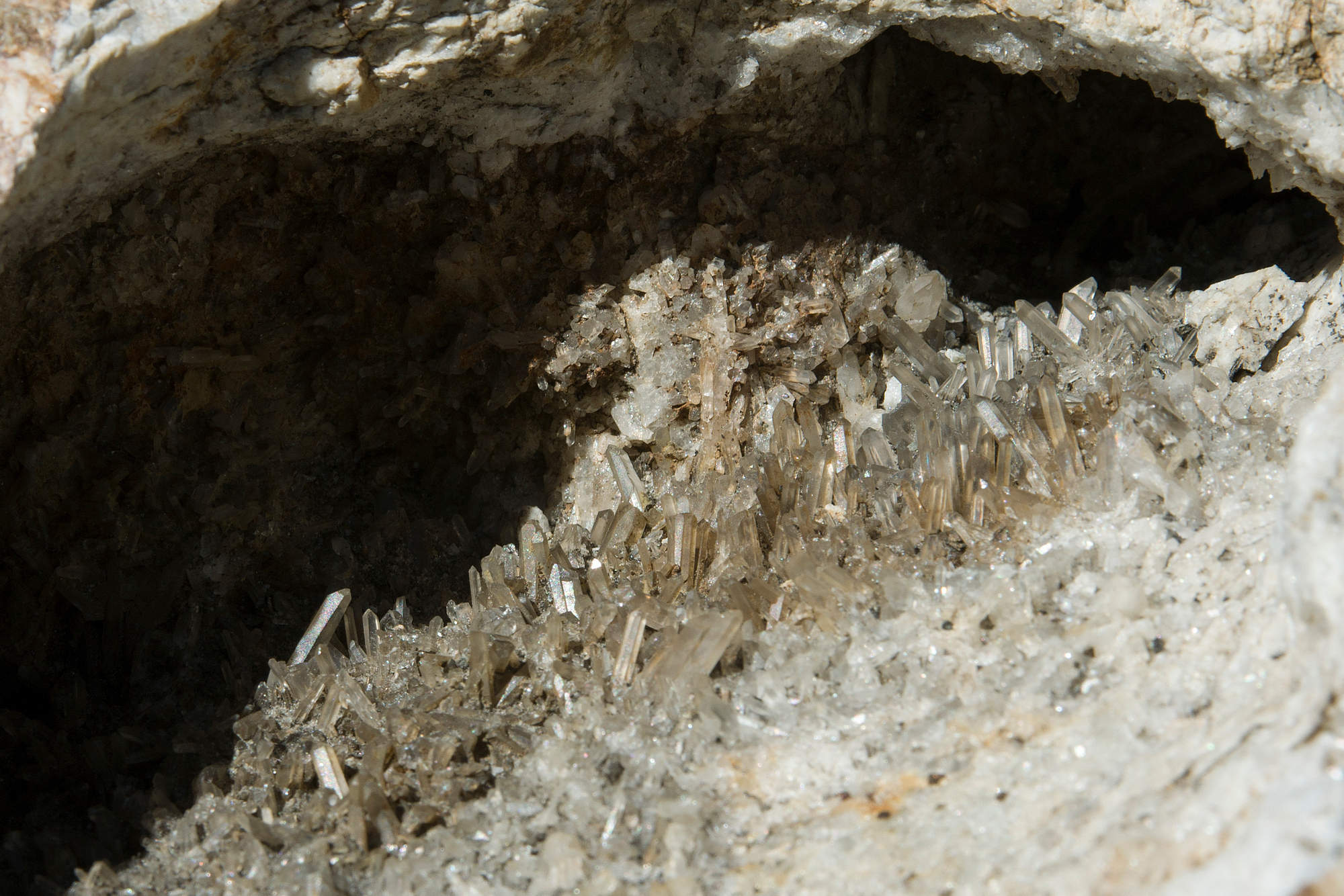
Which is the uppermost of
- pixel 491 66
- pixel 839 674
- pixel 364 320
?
pixel 491 66

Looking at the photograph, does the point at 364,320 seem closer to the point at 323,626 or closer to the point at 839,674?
the point at 323,626

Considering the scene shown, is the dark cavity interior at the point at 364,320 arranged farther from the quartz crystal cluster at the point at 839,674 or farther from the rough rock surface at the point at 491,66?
the quartz crystal cluster at the point at 839,674

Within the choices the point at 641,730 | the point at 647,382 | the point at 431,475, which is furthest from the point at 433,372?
the point at 641,730

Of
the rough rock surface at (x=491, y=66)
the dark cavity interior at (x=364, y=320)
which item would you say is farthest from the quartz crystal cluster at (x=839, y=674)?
the rough rock surface at (x=491, y=66)

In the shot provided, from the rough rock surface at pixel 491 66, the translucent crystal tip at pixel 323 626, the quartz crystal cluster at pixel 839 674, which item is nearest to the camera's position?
the quartz crystal cluster at pixel 839 674

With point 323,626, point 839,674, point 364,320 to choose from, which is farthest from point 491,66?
point 839,674

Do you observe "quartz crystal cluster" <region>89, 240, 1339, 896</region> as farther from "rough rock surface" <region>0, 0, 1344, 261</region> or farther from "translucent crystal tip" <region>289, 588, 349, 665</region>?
"rough rock surface" <region>0, 0, 1344, 261</region>

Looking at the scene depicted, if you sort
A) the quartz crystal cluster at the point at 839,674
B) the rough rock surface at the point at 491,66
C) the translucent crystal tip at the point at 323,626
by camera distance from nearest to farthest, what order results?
the quartz crystal cluster at the point at 839,674, the rough rock surface at the point at 491,66, the translucent crystal tip at the point at 323,626
